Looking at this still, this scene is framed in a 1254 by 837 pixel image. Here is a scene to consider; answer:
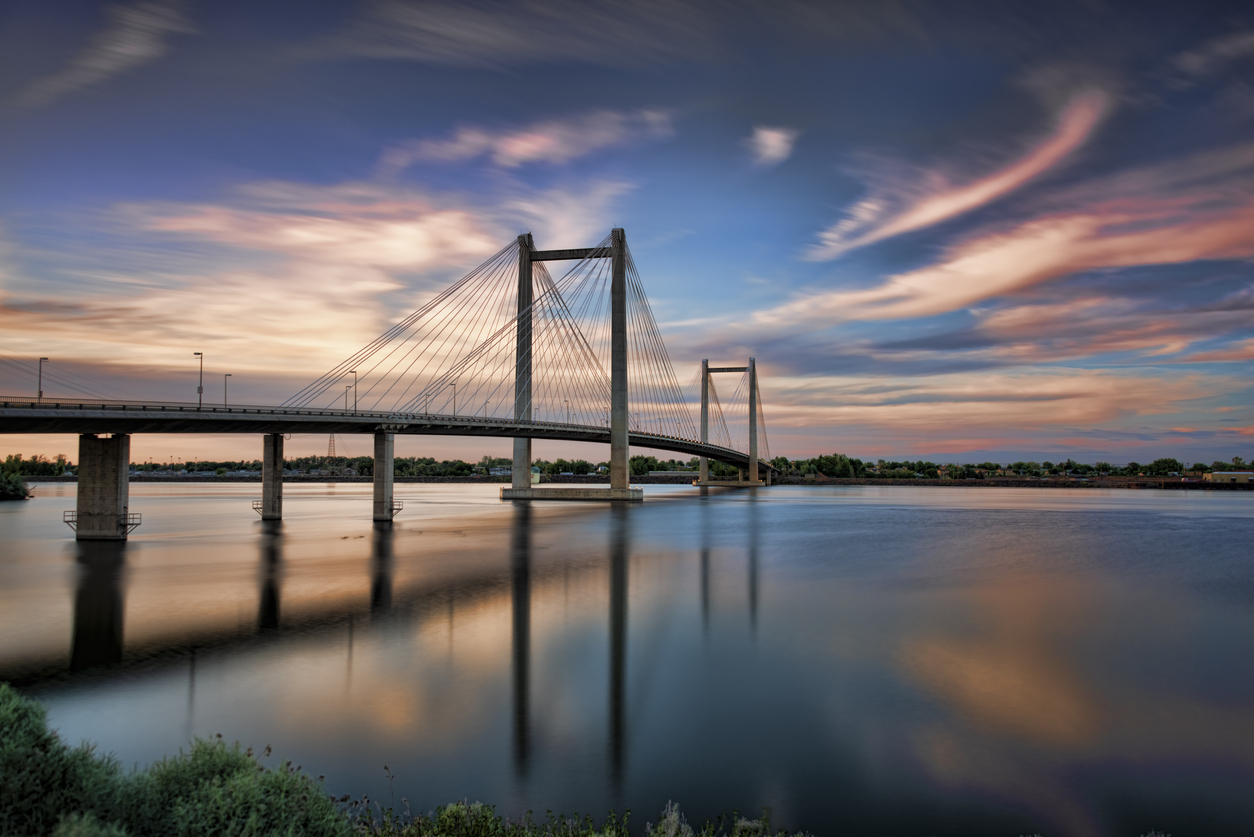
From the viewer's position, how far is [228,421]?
1630 inches

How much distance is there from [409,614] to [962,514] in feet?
208

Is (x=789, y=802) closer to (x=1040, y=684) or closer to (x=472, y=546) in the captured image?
(x=1040, y=684)

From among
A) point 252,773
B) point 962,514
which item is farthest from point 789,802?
point 962,514

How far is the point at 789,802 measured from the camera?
28.8 ft

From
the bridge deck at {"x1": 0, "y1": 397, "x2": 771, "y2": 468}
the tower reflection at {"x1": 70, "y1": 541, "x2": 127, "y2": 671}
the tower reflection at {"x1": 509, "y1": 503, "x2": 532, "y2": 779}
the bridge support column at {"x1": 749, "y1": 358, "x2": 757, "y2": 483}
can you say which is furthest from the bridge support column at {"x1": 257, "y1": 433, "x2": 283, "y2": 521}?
the bridge support column at {"x1": 749, "y1": 358, "x2": 757, "y2": 483}

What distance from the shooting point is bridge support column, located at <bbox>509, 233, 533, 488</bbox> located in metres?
74.9

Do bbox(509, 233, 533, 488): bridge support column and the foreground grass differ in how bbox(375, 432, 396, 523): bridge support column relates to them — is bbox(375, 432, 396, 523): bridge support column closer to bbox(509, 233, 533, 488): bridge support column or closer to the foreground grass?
bbox(509, 233, 533, 488): bridge support column

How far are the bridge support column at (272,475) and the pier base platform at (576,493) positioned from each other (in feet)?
107

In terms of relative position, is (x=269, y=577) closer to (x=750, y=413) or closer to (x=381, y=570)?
(x=381, y=570)

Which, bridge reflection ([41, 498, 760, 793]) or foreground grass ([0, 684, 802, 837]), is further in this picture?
bridge reflection ([41, 498, 760, 793])

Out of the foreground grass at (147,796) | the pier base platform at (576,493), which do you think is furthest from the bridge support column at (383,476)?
the foreground grass at (147,796)

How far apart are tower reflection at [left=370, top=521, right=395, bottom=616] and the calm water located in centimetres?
33

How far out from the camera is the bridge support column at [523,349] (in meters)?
74.9

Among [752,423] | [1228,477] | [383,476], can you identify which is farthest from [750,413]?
[1228,477]
